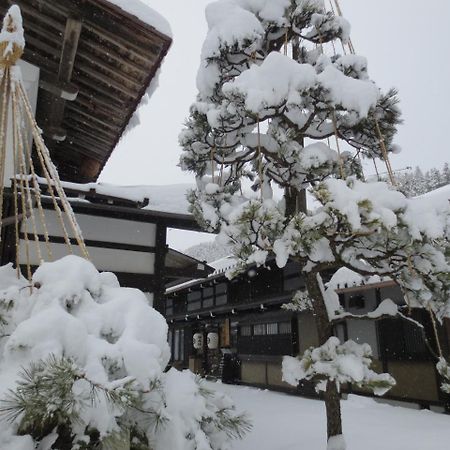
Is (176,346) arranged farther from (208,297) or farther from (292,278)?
(292,278)

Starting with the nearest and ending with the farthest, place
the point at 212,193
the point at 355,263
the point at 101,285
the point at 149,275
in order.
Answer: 1. the point at 101,285
2. the point at 355,263
3. the point at 212,193
4. the point at 149,275

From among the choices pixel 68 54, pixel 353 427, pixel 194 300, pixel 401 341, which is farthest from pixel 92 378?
pixel 194 300

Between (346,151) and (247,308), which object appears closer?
(346,151)

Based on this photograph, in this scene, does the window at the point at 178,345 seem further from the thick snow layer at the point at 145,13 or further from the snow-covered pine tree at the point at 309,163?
the thick snow layer at the point at 145,13

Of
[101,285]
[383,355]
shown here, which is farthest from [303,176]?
[383,355]

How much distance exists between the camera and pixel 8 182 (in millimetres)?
5773

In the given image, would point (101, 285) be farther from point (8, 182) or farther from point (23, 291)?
point (8, 182)

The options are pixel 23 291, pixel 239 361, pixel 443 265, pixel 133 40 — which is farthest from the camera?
pixel 239 361

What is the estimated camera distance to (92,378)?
1.53 metres

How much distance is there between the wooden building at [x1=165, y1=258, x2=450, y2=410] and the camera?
10789mm

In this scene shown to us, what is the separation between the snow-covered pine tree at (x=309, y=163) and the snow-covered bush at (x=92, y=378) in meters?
1.96

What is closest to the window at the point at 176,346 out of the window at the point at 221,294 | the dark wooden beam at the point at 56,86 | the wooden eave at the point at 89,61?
the window at the point at 221,294

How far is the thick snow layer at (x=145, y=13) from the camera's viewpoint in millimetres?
4598

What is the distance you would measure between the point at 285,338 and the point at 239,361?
434 cm
